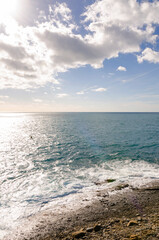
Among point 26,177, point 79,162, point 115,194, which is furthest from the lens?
point 79,162

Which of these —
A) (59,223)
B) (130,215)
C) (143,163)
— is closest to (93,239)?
(59,223)

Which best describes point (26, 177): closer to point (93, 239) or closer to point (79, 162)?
point (79, 162)

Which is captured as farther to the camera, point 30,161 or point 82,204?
point 30,161

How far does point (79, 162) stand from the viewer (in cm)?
2692

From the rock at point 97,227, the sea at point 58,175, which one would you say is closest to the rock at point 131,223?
the rock at point 97,227

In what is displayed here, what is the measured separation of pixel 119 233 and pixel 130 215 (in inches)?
136

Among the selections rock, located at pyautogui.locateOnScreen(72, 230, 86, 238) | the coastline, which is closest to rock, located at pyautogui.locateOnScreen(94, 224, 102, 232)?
the coastline

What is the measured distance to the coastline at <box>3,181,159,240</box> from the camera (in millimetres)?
9048

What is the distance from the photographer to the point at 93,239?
28.6 ft

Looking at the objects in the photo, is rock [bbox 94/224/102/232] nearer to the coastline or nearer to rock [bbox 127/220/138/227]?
the coastline

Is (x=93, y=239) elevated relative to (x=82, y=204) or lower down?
elevated

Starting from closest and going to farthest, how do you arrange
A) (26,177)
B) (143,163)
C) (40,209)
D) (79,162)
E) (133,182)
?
1. (40,209)
2. (133,182)
3. (26,177)
4. (143,163)
5. (79,162)

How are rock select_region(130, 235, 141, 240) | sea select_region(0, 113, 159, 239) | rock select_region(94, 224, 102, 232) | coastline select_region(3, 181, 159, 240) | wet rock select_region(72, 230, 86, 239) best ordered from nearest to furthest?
1. rock select_region(130, 235, 141, 240)
2. coastline select_region(3, 181, 159, 240)
3. wet rock select_region(72, 230, 86, 239)
4. rock select_region(94, 224, 102, 232)
5. sea select_region(0, 113, 159, 239)

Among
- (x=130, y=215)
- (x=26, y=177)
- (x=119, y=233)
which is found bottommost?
(x=26, y=177)
